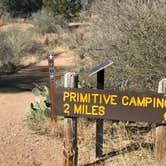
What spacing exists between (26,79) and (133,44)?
8.79 m

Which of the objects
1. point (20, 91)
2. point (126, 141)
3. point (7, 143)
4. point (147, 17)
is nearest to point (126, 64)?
point (147, 17)

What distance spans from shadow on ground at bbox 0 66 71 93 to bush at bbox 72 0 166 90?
14.9 feet

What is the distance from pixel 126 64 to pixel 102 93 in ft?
9.00

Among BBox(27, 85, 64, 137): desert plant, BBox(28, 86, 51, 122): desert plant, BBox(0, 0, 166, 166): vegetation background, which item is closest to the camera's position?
BBox(0, 0, 166, 166): vegetation background

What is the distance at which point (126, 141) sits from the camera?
7195 millimetres

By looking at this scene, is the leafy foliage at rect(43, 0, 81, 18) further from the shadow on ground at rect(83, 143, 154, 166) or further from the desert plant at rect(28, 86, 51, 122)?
the shadow on ground at rect(83, 143, 154, 166)

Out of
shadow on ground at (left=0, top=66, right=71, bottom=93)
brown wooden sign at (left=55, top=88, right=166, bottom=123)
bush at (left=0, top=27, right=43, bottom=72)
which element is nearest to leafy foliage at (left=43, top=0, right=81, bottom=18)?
bush at (left=0, top=27, right=43, bottom=72)

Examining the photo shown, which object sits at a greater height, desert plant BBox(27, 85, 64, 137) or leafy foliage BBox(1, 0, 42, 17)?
leafy foliage BBox(1, 0, 42, 17)

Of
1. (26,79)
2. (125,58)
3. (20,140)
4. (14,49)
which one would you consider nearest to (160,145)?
(20,140)

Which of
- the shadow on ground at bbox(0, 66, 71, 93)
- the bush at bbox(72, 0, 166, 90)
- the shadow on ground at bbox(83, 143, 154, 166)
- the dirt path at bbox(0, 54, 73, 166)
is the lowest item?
the shadow on ground at bbox(0, 66, 71, 93)

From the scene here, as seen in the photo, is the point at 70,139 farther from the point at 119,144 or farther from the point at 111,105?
the point at 119,144

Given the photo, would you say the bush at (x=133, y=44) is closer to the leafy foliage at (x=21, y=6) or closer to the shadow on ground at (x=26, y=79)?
the shadow on ground at (x=26, y=79)

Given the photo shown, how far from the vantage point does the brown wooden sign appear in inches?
225

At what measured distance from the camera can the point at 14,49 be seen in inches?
922
